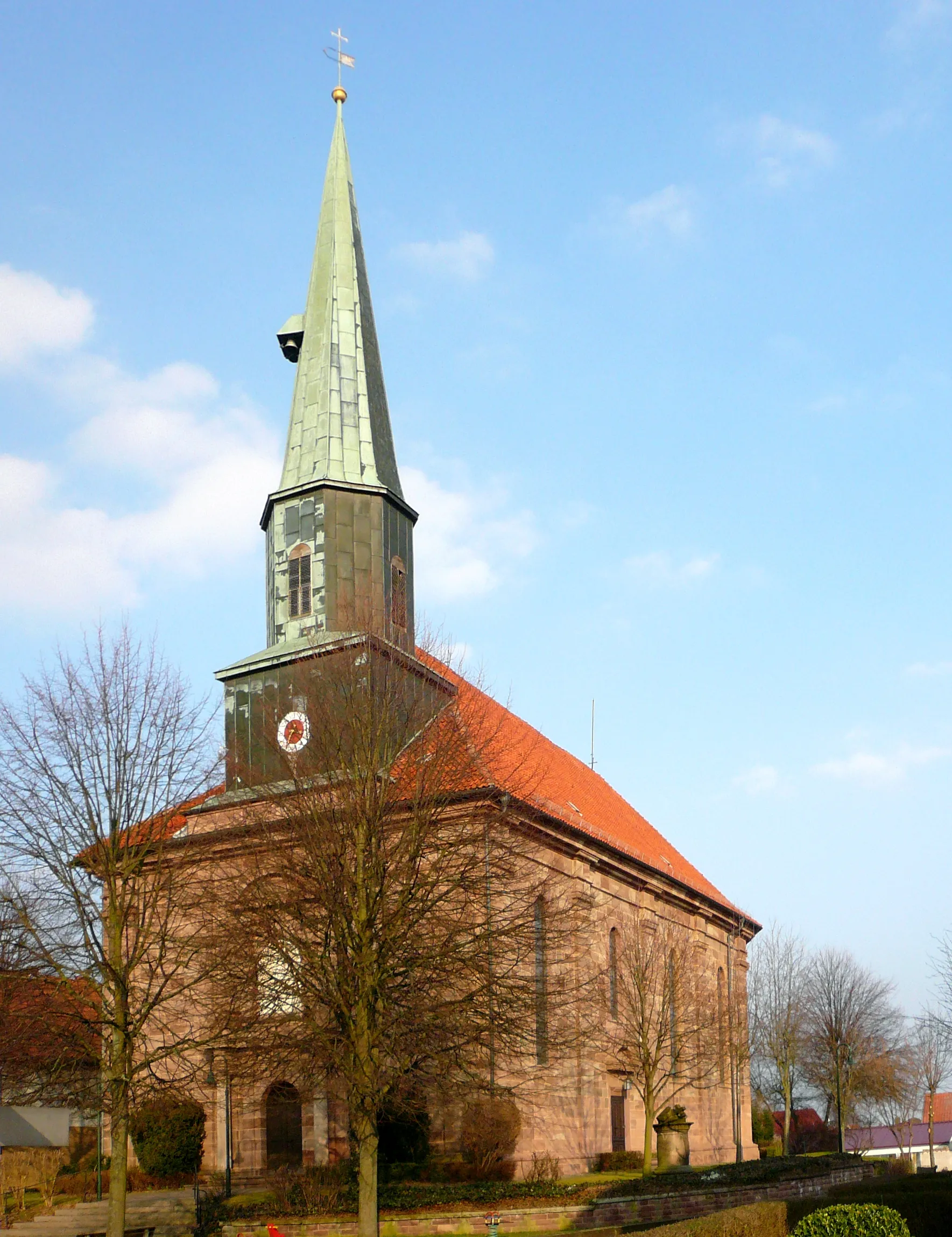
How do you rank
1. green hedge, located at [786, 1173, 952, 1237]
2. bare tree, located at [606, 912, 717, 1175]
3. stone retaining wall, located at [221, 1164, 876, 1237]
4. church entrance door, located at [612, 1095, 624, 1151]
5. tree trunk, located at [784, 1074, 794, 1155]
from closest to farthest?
green hedge, located at [786, 1173, 952, 1237] < stone retaining wall, located at [221, 1164, 876, 1237] < bare tree, located at [606, 912, 717, 1175] < church entrance door, located at [612, 1095, 624, 1151] < tree trunk, located at [784, 1074, 794, 1155]

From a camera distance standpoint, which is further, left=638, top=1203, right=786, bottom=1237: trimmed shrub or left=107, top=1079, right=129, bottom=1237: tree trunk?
left=107, top=1079, right=129, bottom=1237: tree trunk

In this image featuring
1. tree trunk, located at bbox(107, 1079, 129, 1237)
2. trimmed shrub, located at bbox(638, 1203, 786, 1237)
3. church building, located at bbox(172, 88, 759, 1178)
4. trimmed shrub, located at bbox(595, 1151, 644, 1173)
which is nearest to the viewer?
trimmed shrub, located at bbox(638, 1203, 786, 1237)

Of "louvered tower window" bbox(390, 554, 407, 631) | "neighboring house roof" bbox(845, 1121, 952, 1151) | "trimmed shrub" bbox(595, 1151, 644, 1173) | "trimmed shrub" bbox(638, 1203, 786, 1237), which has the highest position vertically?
"louvered tower window" bbox(390, 554, 407, 631)

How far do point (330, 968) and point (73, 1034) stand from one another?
467 cm

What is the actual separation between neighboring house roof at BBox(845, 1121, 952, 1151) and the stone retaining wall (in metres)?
56.5

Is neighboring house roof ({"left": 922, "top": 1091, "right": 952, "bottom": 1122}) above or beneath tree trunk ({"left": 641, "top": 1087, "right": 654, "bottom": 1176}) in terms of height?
beneath

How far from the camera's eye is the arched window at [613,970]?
37.6 meters

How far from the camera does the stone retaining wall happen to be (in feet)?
79.9

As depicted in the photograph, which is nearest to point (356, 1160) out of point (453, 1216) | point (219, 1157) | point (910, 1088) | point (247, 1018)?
point (453, 1216)

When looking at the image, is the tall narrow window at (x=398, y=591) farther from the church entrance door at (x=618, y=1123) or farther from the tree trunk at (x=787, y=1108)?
the tree trunk at (x=787, y=1108)

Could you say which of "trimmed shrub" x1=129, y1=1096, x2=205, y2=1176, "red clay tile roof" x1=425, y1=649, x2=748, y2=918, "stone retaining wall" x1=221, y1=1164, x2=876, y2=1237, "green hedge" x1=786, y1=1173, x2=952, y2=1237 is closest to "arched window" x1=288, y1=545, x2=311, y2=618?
"red clay tile roof" x1=425, y1=649, x2=748, y2=918

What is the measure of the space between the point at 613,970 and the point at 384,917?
56.5 feet

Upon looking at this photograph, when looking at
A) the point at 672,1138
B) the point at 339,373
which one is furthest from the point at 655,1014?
the point at 339,373

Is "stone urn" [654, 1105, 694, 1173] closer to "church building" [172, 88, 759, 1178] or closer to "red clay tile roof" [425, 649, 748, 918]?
"church building" [172, 88, 759, 1178]
